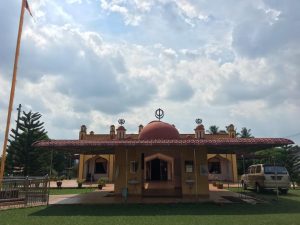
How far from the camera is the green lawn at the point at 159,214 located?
33.2 ft

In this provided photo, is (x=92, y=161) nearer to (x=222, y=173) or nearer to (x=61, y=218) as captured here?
(x=222, y=173)

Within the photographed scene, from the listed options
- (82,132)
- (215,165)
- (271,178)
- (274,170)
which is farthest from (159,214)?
(82,132)

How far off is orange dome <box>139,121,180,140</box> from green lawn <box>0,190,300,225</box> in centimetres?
621

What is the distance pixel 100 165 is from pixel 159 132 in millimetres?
19294

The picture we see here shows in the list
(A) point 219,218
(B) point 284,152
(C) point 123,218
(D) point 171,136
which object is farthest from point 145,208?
(B) point 284,152

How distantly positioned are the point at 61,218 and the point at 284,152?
30.1 m

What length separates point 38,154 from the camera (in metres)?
33.8

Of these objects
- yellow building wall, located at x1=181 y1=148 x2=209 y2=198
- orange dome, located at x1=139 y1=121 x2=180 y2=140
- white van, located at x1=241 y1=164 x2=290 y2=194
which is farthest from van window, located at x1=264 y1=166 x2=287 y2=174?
orange dome, located at x1=139 y1=121 x2=180 y2=140

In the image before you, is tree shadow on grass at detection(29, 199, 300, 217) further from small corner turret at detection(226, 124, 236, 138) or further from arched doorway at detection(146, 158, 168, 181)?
small corner turret at detection(226, 124, 236, 138)

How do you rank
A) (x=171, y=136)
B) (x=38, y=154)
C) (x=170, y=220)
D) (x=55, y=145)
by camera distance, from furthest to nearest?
(x=38, y=154), (x=171, y=136), (x=55, y=145), (x=170, y=220)

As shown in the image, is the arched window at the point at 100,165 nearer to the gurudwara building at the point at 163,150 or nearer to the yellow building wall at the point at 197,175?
the gurudwara building at the point at 163,150

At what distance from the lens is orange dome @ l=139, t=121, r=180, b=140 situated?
19.5 m

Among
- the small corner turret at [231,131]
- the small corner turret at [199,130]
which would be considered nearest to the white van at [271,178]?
the small corner turret at [199,130]

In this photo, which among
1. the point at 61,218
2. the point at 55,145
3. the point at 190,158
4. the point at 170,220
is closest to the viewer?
the point at 170,220
